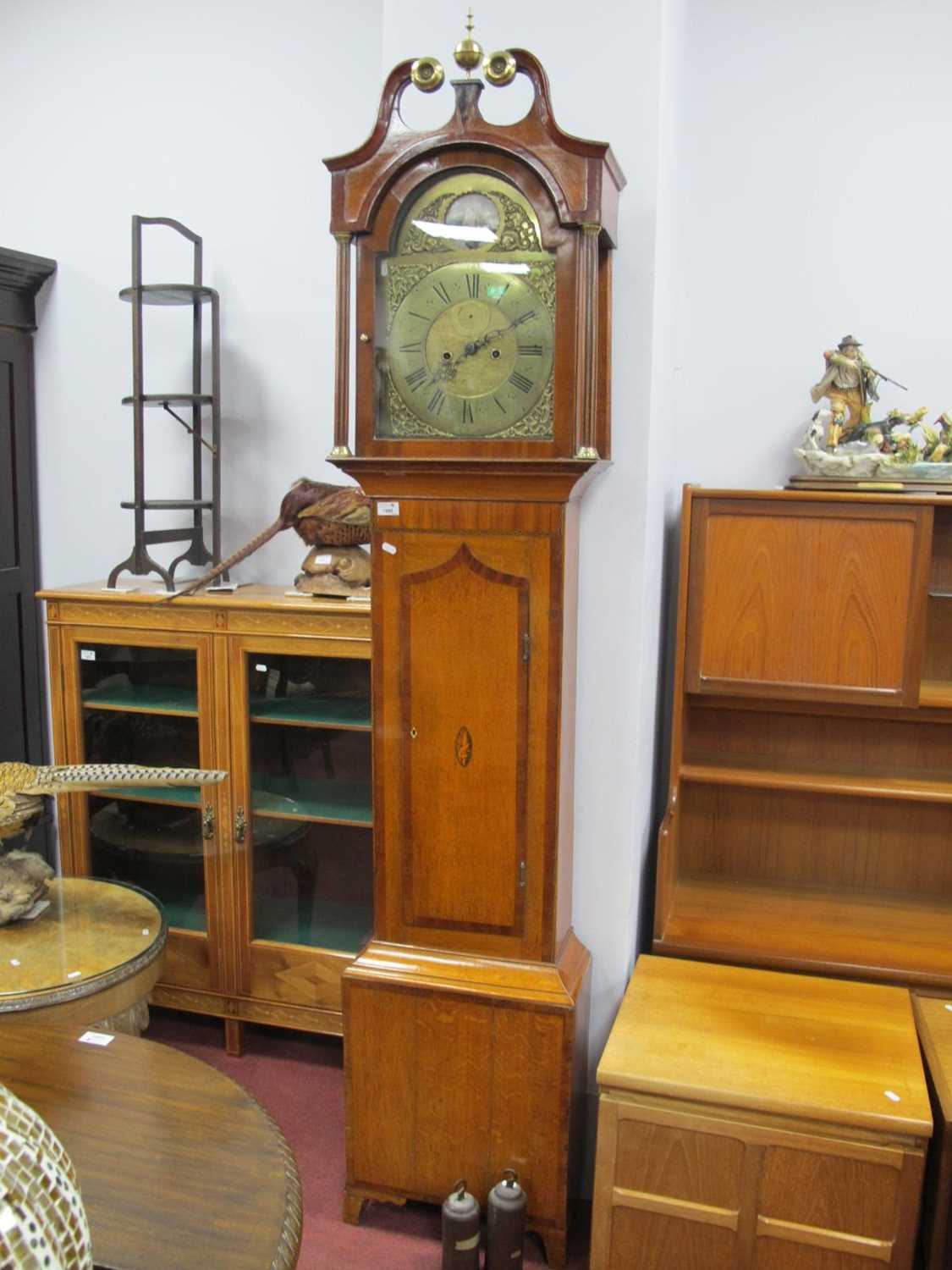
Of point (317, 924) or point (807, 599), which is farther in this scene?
point (317, 924)

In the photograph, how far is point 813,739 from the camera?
8.87 ft

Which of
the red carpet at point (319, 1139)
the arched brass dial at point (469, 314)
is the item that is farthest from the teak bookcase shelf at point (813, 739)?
the red carpet at point (319, 1139)

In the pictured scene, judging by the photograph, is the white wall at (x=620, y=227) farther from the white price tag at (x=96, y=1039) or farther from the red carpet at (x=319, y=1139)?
the white price tag at (x=96, y=1039)

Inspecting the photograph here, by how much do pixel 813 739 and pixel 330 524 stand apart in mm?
1341

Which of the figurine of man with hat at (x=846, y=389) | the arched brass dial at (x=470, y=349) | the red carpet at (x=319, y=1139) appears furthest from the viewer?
the figurine of man with hat at (x=846, y=389)

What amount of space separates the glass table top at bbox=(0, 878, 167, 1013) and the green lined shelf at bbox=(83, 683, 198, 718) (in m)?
0.47

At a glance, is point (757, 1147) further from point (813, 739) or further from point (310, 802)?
point (310, 802)

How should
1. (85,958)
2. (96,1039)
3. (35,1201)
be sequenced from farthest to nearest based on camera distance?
1. (85,958)
2. (96,1039)
3. (35,1201)

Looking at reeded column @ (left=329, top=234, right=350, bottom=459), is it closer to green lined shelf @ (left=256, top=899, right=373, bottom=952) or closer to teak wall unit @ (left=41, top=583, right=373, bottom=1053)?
teak wall unit @ (left=41, top=583, right=373, bottom=1053)

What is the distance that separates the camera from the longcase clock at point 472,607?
1.90m

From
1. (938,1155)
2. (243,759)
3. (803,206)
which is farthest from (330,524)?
(938,1155)

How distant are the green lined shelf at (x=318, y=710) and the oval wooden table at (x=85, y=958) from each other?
1.85ft

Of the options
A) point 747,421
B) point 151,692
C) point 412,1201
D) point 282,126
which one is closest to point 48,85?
point 282,126

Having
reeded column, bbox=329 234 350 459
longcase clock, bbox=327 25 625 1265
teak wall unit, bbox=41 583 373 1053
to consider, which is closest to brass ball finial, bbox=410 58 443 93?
longcase clock, bbox=327 25 625 1265
